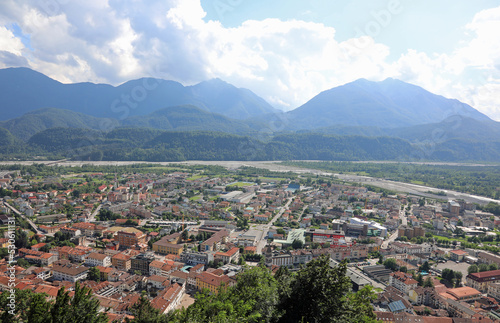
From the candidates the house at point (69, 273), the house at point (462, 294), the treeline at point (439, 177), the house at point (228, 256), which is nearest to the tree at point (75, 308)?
the house at point (69, 273)

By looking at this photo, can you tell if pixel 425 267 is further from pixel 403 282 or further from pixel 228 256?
pixel 228 256

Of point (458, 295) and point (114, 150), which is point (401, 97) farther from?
point (458, 295)

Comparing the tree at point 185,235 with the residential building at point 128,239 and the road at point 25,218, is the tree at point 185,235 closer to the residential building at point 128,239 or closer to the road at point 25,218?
the residential building at point 128,239

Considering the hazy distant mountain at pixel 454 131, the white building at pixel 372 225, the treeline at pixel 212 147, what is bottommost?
the white building at pixel 372 225

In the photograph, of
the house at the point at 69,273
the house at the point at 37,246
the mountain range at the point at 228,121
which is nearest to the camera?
the house at the point at 69,273

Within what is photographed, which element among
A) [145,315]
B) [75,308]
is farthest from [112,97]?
[75,308]
